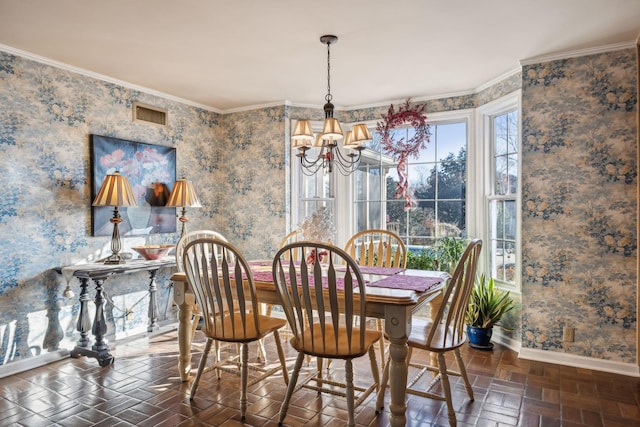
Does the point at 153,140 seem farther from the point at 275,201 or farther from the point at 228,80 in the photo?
the point at 275,201

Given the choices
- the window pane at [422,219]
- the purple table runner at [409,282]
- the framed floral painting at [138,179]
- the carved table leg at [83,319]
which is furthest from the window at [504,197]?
the carved table leg at [83,319]

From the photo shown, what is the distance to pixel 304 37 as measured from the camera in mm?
2891

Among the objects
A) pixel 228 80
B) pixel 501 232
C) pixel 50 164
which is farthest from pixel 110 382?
pixel 501 232

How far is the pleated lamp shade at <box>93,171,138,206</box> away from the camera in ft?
11.0

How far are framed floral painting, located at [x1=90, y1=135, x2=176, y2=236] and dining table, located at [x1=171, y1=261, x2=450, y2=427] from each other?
1360mm

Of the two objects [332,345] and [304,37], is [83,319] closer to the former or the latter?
[332,345]

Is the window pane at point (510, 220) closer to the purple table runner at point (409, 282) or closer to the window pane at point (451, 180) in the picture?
the window pane at point (451, 180)

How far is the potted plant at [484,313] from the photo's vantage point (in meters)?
3.54

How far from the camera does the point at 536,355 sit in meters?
3.33

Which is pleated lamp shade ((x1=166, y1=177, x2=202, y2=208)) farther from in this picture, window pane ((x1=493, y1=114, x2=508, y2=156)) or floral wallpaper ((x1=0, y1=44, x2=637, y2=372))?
window pane ((x1=493, y1=114, x2=508, y2=156))

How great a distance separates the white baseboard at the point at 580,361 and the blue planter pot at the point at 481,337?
0.88ft

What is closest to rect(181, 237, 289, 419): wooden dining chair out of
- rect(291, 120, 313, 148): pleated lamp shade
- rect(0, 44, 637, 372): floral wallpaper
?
rect(291, 120, 313, 148): pleated lamp shade

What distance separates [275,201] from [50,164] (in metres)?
2.16

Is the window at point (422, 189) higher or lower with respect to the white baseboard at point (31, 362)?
higher
